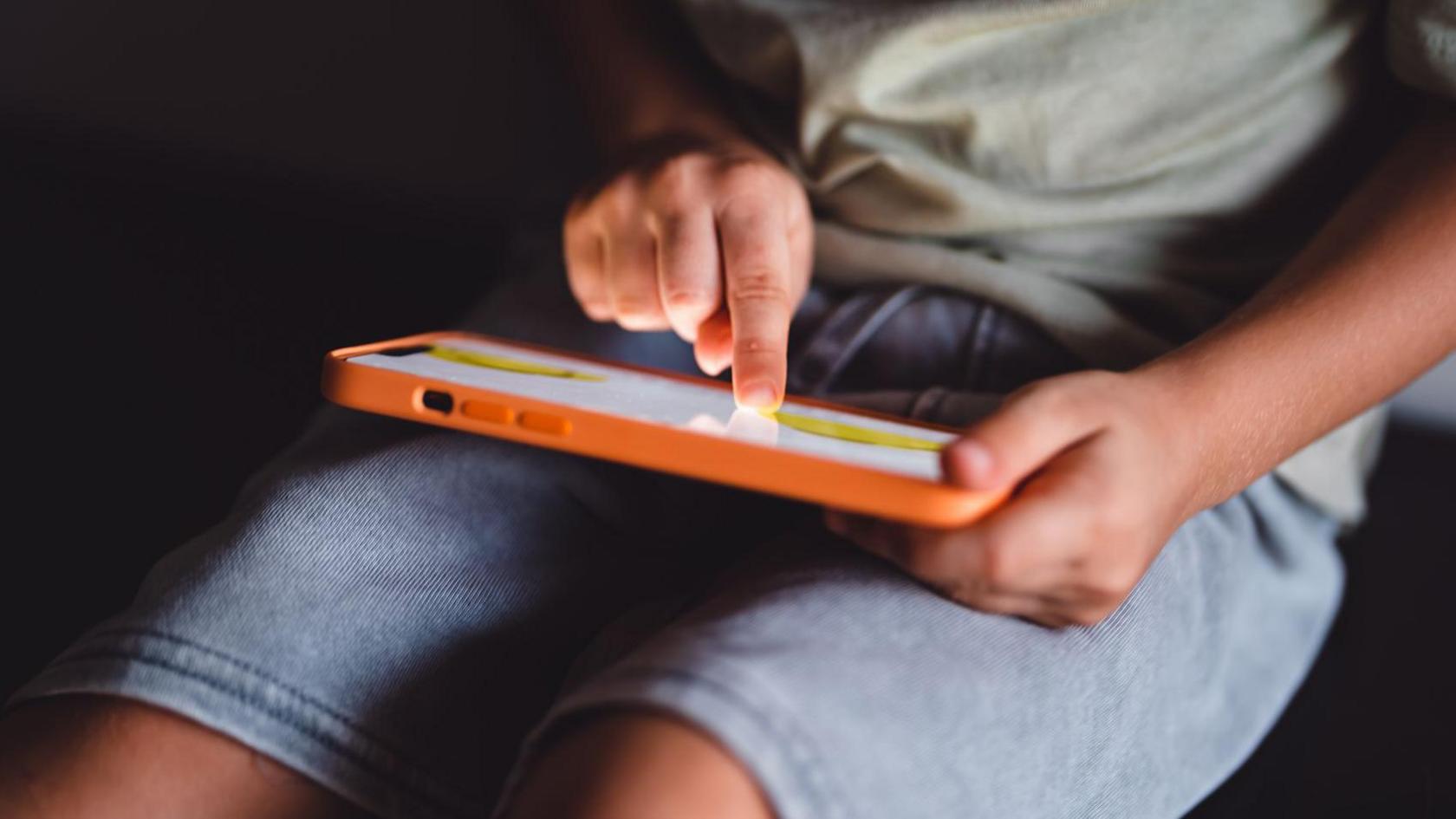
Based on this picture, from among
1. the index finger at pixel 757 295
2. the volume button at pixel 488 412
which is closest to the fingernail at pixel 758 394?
the index finger at pixel 757 295

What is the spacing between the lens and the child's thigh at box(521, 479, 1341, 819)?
353 mm

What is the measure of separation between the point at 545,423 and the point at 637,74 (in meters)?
0.41

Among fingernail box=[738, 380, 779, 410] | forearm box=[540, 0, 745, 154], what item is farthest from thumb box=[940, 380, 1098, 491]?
forearm box=[540, 0, 745, 154]

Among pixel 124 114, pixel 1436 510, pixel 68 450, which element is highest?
pixel 124 114

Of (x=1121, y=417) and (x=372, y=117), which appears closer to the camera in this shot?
(x=1121, y=417)

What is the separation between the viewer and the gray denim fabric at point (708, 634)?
0.37m

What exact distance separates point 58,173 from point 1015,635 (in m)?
1.44

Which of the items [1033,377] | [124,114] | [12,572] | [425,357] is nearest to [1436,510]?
[1033,377]

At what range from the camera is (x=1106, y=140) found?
59 centimetres

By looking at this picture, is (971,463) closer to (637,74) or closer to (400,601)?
(400,601)

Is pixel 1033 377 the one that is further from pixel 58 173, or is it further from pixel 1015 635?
pixel 58 173

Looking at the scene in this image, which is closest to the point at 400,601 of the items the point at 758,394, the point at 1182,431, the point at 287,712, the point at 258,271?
the point at 287,712

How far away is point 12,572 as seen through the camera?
739mm

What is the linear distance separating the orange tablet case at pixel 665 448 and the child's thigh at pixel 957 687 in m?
0.05
